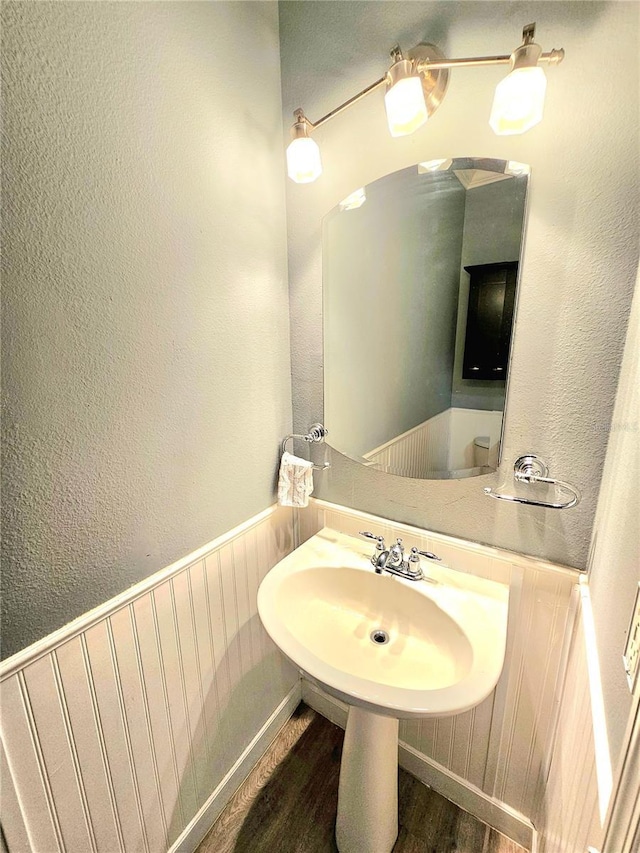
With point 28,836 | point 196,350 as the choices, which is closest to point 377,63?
point 196,350

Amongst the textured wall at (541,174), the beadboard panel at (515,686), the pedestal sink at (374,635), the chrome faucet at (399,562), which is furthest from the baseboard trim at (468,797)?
the textured wall at (541,174)

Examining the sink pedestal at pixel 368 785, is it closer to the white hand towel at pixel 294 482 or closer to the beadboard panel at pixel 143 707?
the beadboard panel at pixel 143 707

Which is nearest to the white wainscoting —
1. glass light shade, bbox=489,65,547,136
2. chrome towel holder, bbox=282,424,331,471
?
chrome towel holder, bbox=282,424,331,471

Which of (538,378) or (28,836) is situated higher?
(538,378)

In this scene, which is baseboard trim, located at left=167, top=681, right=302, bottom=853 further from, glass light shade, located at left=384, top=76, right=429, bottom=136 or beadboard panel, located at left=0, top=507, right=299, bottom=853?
glass light shade, located at left=384, top=76, right=429, bottom=136

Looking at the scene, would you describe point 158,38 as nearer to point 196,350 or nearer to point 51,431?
point 196,350

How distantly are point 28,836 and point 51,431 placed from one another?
751 mm

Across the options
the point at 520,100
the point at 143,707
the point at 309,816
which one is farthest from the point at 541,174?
the point at 309,816

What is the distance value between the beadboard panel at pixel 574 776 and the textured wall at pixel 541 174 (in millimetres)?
240

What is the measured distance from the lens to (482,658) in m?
0.74

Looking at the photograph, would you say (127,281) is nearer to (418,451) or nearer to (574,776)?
(418,451)

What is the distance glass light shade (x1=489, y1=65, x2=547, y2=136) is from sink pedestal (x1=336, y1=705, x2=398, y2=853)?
4.39 ft

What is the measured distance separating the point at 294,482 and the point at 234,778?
3.17 feet

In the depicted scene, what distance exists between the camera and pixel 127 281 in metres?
0.73
